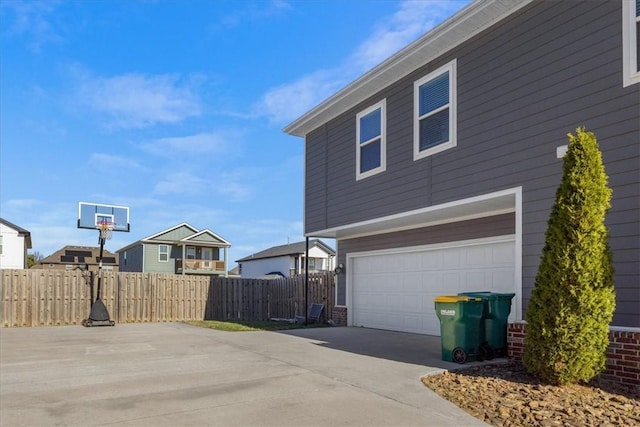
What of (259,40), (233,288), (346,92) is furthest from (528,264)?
(233,288)

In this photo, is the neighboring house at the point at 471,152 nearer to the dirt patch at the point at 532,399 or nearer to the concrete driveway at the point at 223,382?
the dirt patch at the point at 532,399

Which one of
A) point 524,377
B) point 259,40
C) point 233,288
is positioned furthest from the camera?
point 233,288

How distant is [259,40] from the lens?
13641 mm

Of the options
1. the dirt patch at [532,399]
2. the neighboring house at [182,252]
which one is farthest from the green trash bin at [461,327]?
the neighboring house at [182,252]

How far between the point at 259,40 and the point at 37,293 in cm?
942

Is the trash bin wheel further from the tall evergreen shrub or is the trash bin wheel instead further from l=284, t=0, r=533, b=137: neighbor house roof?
l=284, t=0, r=533, b=137: neighbor house roof

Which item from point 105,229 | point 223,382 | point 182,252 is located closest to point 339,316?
point 105,229

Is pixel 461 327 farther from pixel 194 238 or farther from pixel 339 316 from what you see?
pixel 194 238

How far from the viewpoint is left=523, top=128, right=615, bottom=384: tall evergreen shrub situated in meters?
5.54

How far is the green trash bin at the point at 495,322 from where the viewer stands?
7.55 m

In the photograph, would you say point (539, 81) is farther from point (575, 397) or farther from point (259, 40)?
point (259, 40)

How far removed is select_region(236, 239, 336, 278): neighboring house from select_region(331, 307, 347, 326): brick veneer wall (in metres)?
19.8

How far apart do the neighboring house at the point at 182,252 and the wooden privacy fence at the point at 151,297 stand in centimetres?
1885

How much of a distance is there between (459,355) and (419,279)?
413cm
